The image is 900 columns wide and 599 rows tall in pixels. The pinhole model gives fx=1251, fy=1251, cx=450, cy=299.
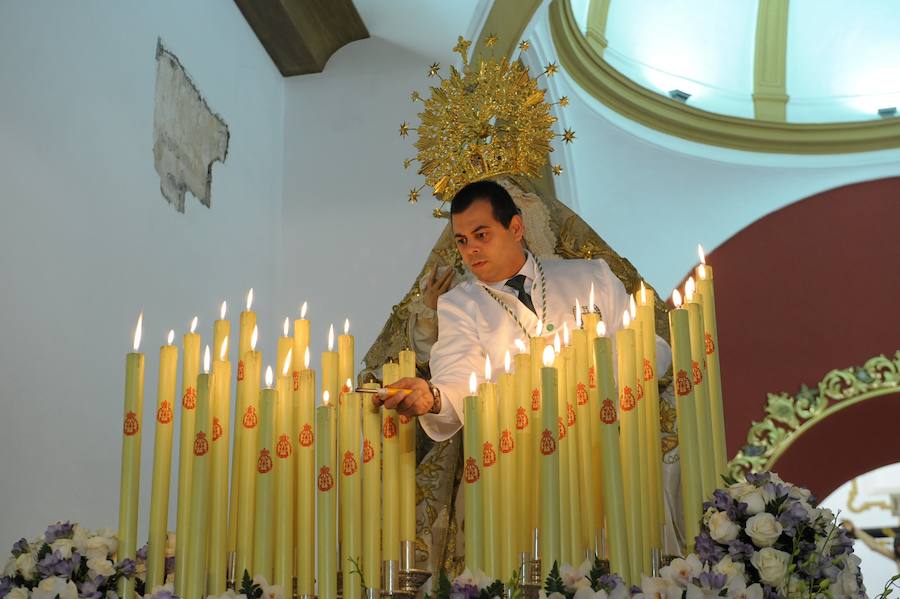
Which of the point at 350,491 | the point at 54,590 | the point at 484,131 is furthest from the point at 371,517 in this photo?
the point at 484,131

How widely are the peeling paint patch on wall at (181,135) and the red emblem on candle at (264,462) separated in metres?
2.43

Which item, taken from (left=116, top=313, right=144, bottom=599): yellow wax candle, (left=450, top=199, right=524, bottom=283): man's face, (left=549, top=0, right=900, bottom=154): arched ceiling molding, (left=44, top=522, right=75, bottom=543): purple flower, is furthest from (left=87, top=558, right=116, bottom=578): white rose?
(left=549, top=0, right=900, bottom=154): arched ceiling molding

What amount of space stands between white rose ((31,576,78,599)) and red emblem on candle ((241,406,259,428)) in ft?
1.48

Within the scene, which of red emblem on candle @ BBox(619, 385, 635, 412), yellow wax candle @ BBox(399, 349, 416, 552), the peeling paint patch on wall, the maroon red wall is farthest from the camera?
the maroon red wall

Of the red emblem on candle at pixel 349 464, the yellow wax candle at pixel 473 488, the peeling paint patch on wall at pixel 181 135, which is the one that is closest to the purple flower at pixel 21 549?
the red emblem on candle at pixel 349 464

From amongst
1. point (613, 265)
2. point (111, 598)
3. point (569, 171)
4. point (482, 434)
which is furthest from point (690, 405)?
point (569, 171)

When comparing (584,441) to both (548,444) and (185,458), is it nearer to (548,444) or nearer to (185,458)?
(548,444)

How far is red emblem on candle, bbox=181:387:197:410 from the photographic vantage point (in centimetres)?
255

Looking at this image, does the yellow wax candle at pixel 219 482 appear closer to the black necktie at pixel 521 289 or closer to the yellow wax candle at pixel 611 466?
the yellow wax candle at pixel 611 466

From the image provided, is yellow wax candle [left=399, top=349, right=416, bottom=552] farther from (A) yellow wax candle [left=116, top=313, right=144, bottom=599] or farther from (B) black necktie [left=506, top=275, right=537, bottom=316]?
(B) black necktie [left=506, top=275, right=537, bottom=316]

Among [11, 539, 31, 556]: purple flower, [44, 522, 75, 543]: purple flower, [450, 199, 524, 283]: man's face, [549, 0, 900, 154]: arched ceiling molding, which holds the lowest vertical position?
[11, 539, 31, 556]: purple flower

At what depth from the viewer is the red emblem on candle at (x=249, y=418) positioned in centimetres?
254

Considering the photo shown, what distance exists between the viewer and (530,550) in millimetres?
2414

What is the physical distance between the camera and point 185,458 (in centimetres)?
248
